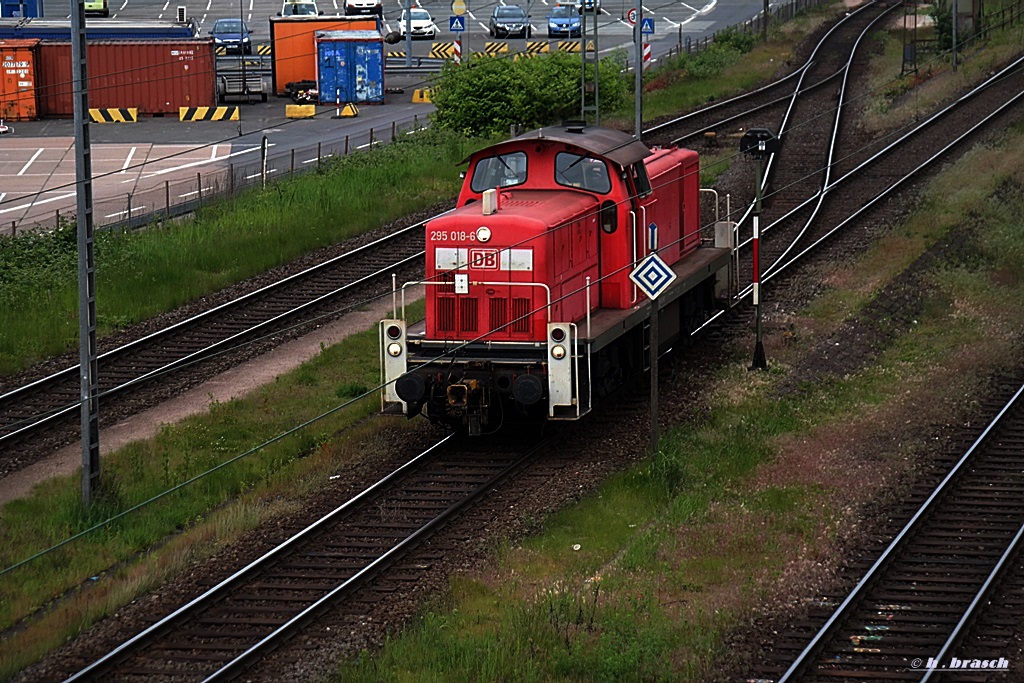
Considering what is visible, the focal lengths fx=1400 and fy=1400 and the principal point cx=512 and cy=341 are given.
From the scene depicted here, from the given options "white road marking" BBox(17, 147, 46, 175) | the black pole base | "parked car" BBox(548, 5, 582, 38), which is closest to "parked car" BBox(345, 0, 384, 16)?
"parked car" BBox(548, 5, 582, 38)

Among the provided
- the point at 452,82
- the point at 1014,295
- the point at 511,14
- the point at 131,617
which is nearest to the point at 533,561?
the point at 131,617

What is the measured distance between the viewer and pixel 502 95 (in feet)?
127

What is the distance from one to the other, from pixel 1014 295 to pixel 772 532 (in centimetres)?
1295

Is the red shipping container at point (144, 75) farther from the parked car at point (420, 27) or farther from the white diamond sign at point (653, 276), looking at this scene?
the white diamond sign at point (653, 276)

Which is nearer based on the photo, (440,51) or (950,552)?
(950,552)

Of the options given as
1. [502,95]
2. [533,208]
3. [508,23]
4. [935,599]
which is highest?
[508,23]

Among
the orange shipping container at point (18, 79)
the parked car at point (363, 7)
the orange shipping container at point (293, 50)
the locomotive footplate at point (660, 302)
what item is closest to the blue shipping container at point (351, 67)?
the orange shipping container at point (293, 50)

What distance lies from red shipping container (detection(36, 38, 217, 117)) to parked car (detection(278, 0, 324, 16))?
15685 mm

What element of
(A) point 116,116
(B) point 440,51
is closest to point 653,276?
(A) point 116,116

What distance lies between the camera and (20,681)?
12.6 metres

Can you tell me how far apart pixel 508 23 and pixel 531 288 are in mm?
51989

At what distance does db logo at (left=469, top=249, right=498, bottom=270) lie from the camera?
18.3 meters

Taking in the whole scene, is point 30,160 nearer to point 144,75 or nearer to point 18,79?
point 18,79

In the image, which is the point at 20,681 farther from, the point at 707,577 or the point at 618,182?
the point at 618,182
